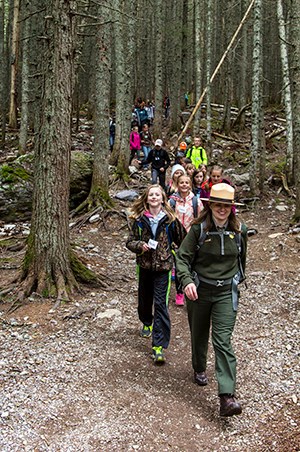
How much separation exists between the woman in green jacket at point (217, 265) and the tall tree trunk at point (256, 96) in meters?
8.73

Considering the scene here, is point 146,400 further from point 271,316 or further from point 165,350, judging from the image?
point 271,316

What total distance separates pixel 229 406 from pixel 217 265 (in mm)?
1135

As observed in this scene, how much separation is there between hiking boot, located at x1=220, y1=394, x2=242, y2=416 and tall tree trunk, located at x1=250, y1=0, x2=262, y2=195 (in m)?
9.31

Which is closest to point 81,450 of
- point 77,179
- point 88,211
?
point 88,211

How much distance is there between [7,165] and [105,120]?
8.66 ft

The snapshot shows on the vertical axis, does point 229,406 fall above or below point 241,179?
below

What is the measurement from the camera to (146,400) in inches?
160

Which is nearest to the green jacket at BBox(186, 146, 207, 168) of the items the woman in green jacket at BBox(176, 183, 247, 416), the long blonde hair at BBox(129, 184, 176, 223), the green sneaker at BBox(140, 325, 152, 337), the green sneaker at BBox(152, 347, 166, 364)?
the long blonde hair at BBox(129, 184, 176, 223)

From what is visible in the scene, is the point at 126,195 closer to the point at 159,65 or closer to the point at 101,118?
the point at 101,118

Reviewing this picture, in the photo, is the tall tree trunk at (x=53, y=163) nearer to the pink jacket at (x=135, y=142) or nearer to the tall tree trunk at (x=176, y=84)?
the pink jacket at (x=135, y=142)

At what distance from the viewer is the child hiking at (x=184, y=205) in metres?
6.32

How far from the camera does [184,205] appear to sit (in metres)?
6.42

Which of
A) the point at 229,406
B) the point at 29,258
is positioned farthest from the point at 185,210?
the point at 229,406

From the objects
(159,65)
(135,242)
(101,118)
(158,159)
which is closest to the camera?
(135,242)
